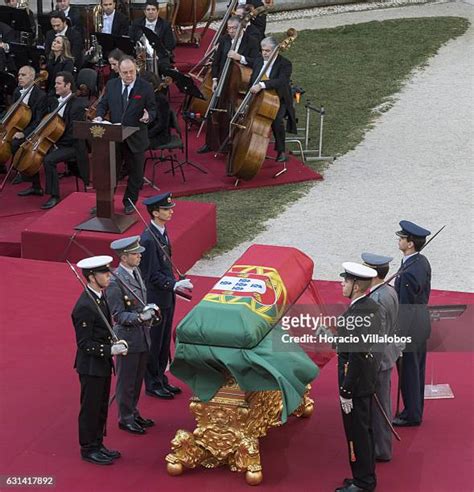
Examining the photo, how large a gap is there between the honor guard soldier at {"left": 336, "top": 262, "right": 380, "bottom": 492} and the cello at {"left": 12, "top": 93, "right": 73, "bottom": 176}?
5740 mm

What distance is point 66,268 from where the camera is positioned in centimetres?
1065

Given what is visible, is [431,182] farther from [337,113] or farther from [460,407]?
[460,407]

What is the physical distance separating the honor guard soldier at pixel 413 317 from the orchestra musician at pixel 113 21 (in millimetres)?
8386

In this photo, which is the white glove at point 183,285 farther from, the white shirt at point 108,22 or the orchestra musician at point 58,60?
the white shirt at point 108,22

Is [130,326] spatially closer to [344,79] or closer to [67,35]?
[67,35]

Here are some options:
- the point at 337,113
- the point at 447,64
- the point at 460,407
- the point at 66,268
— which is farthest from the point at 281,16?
the point at 460,407

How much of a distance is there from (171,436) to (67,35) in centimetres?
819

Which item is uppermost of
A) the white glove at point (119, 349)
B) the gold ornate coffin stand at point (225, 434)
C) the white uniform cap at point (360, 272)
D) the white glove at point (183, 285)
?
the white uniform cap at point (360, 272)

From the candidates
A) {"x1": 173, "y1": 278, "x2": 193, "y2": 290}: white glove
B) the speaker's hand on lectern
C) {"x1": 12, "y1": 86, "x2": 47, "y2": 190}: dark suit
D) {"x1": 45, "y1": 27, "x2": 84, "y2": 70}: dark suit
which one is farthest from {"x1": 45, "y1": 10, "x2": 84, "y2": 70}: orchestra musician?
{"x1": 173, "y1": 278, "x2": 193, "y2": 290}: white glove

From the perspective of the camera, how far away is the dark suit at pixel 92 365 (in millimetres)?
7328

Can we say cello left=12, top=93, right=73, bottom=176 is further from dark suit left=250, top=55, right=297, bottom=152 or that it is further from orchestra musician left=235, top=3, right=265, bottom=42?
orchestra musician left=235, top=3, right=265, bottom=42

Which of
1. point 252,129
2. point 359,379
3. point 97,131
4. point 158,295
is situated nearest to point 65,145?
point 252,129

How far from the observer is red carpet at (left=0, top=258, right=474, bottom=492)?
7199 millimetres

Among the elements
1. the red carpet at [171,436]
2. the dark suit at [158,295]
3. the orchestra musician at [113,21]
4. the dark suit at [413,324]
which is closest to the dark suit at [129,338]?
the red carpet at [171,436]
